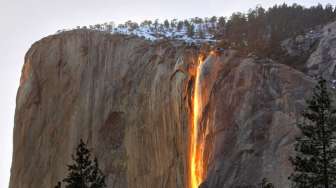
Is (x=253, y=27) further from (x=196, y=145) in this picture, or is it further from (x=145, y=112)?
(x=196, y=145)

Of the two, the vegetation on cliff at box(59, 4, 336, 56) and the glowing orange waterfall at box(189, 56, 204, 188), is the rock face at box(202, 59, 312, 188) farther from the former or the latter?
the vegetation on cliff at box(59, 4, 336, 56)

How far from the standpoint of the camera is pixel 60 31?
6019cm

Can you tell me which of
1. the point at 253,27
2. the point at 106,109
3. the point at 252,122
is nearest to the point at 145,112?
the point at 106,109

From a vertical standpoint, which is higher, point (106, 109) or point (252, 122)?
point (106, 109)

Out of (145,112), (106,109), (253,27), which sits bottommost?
(145,112)

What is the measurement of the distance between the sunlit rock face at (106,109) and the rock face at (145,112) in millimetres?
86

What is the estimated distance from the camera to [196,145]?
40.9m

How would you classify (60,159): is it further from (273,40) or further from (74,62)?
(273,40)

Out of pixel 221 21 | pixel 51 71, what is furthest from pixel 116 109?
pixel 221 21

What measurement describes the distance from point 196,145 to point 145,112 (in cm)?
875

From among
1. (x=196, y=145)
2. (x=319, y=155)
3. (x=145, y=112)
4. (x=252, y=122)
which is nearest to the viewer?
(x=319, y=155)

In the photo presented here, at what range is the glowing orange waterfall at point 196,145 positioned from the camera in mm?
39581

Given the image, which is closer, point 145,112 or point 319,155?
point 319,155

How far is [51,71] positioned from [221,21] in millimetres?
35334
